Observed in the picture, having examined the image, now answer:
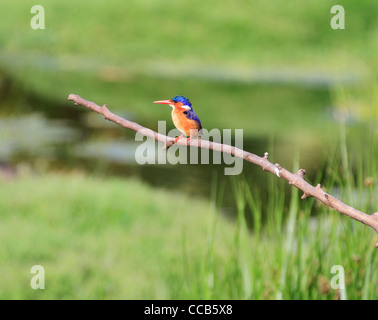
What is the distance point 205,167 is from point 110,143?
5.63ft

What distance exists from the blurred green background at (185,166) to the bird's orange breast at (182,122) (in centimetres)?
100

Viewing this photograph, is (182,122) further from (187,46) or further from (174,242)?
(187,46)

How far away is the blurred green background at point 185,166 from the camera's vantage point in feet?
6.63

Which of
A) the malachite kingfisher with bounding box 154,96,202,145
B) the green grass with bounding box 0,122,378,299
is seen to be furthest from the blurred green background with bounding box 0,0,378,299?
the malachite kingfisher with bounding box 154,96,202,145

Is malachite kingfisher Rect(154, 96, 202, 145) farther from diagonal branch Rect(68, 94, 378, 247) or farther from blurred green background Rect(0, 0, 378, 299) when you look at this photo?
blurred green background Rect(0, 0, 378, 299)

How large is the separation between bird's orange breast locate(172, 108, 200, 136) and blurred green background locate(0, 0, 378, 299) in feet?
3.27

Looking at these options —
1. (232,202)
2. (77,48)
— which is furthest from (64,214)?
(77,48)

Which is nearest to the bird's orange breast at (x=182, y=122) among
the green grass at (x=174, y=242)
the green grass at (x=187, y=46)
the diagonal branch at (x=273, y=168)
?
the diagonal branch at (x=273, y=168)

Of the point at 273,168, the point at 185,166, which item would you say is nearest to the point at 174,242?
the point at 185,166

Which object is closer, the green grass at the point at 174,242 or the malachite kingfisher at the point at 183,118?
the malachite kingfisher at the point at 183,118

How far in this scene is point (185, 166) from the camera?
303 inches

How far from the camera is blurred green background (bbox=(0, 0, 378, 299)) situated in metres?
2.02

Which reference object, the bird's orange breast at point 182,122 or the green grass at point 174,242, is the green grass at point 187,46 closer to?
the green grass at point 174,242
